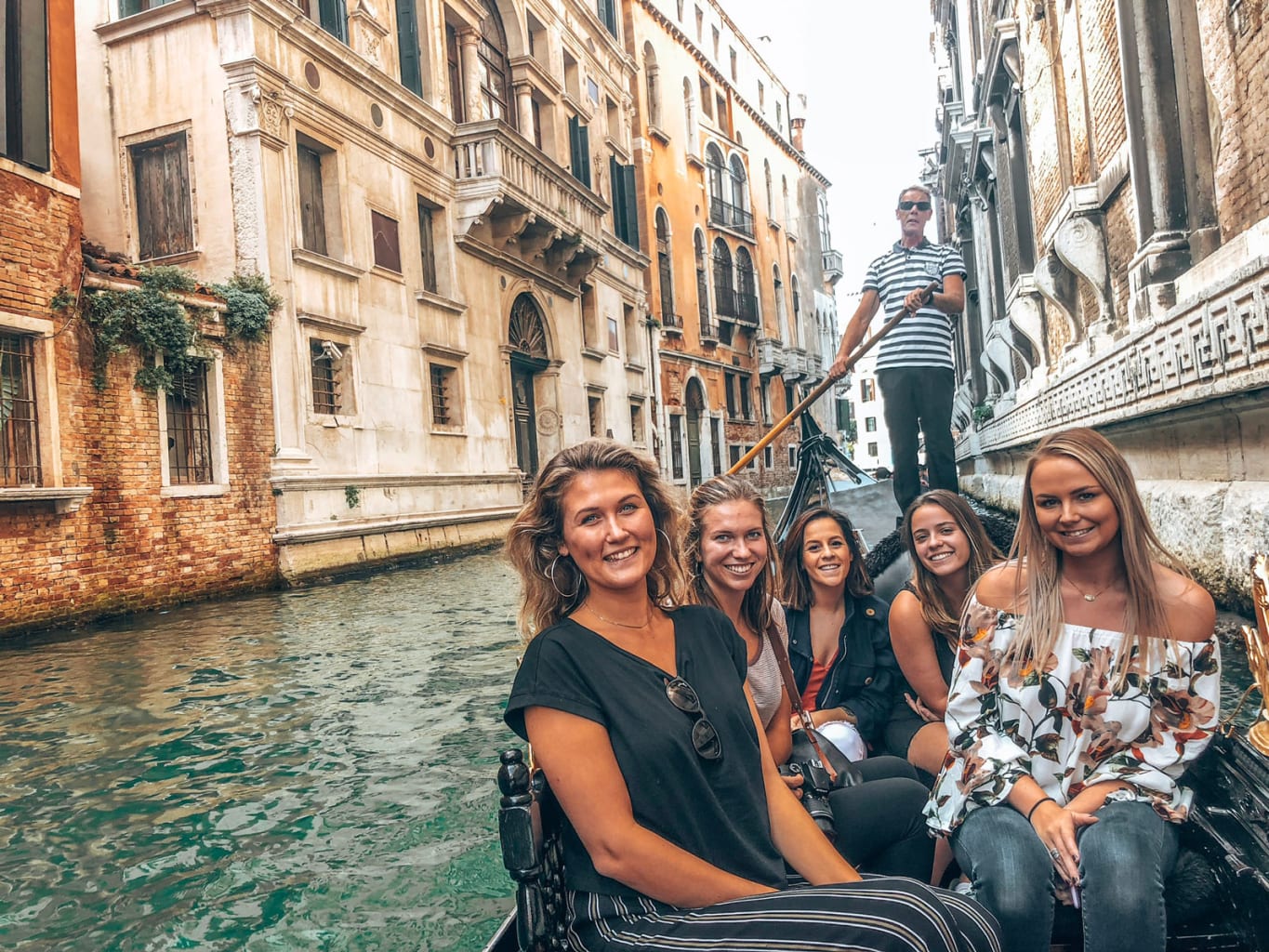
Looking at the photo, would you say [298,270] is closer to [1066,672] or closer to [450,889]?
[450,889]

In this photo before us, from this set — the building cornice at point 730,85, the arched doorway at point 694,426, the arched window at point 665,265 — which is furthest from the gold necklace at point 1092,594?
the building cornice at point 730,85

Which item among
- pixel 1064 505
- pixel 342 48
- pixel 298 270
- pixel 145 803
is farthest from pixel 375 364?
pixel 1064 505

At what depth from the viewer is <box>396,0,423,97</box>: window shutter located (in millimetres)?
13586

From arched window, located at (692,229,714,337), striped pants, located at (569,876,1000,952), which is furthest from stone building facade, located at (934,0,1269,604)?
arched window, located at (692,229,714,337)

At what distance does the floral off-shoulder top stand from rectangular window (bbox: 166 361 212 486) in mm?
8646

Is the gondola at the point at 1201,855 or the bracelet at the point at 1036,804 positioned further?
the bracelet at the point at 1036,804

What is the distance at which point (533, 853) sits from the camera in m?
1.44

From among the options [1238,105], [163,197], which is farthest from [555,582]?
[163,197]

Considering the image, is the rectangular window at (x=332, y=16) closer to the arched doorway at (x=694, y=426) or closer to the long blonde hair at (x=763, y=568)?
the long blonde hair at (x=763, y=568)

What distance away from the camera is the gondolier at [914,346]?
15.8 ft

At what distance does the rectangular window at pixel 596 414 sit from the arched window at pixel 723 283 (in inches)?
A: 396

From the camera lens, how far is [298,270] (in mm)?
10695

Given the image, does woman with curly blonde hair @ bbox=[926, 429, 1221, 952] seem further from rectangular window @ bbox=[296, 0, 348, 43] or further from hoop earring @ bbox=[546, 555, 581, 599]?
rectangular window @ bbox=[296, 0, 348, 43]

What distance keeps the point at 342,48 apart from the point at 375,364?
12.3 ft
